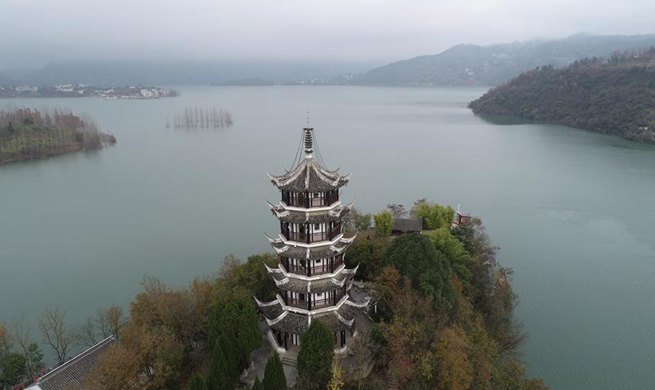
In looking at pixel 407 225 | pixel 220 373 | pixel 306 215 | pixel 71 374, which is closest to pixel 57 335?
pixel 71 374

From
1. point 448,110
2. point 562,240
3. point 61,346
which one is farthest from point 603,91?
point 61,346

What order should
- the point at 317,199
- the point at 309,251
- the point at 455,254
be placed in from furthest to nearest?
the point at 455,254 → the point at 309,251 → the point at 317,199

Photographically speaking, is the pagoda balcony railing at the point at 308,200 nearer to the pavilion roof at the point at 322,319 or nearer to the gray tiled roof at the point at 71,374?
the pavilion roof at the point at 322,319

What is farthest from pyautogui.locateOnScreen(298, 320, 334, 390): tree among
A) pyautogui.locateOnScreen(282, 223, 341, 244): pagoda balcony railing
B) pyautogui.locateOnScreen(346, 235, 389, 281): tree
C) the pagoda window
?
pyautogui.locateOnScreen(346, 235, 389, 281): tree

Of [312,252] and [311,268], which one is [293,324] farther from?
[312,252]

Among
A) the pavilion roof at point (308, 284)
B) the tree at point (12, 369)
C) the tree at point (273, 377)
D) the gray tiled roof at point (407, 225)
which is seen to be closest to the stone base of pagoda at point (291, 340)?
the pavilion roof at point (308, 284)

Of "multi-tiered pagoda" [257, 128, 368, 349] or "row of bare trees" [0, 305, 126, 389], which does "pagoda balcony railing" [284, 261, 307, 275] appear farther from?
"row of bare trees" [0, 305, 126, 389]
